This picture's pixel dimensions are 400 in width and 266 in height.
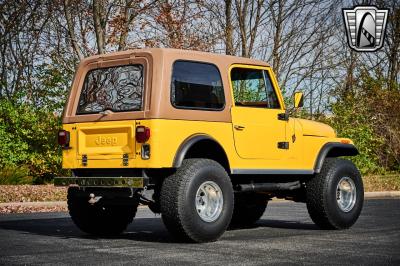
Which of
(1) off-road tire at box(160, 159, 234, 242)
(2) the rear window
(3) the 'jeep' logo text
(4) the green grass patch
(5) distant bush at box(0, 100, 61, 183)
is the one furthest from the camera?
(5) distant bush at box(0, 100, 61, 183)

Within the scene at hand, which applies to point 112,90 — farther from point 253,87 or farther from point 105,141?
point 253,87

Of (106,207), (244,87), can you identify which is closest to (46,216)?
(106,207)

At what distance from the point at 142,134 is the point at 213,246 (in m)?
1.52

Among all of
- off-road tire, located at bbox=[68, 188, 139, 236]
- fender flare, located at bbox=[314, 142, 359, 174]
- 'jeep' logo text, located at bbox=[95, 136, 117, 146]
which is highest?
'jeep' logo text, located at bbox=[95, 136, 117, 146]

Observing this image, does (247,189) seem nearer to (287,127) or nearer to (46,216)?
(287,127)

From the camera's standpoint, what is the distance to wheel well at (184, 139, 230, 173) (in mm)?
9039

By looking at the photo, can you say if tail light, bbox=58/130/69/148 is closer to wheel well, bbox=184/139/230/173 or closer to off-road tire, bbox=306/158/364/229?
wheel well, bbox=184/139/230/173

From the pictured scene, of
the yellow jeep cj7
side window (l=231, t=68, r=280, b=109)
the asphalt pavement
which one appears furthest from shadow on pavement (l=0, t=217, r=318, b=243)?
side window (l=231, t=68, r=280, b=109)

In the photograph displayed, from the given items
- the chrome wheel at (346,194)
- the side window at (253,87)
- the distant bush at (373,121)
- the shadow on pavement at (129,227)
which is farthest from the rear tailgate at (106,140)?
the distant bush at (373,121)

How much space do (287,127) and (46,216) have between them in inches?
214

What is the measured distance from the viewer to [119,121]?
8852 mm

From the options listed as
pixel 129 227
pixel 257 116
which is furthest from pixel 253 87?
pixel 129 227

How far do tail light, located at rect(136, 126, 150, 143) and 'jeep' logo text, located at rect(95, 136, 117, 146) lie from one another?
43cm

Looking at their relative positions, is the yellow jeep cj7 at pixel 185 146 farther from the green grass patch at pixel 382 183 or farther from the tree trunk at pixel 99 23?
the green grass patch at pixel 382 183
